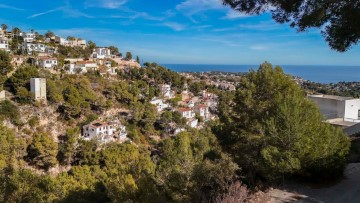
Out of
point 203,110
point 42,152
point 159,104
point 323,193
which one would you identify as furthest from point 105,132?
point 323,193

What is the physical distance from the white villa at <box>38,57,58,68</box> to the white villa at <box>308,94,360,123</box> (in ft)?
114

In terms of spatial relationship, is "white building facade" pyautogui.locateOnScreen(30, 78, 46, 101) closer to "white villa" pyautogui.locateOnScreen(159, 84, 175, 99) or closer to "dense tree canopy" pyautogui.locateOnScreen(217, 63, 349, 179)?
"white villa" pyautogui.locateOnScreen(159, 84, 175, 99)

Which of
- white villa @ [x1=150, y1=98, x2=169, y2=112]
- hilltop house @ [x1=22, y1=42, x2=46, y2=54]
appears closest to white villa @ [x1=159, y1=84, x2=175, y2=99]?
white villa @ [x1=150, y1=98, x2=169, y2=112]

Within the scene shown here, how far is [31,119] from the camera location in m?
27.2

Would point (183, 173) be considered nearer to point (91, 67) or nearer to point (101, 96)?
point (101, 96)

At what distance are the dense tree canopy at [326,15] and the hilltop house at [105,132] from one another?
25.0 m

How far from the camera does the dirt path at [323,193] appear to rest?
22.2ft

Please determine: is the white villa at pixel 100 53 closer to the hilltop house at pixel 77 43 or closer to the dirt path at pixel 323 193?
the hilltop house at pixel 77 43

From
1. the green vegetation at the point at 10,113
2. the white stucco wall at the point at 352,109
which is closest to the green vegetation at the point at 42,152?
the green vegetation at the point at 10,113

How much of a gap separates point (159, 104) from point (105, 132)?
44.5ft

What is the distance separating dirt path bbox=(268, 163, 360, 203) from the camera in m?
6.76

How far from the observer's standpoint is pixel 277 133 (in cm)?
746

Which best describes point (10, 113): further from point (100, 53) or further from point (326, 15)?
Result: point (100, 53)

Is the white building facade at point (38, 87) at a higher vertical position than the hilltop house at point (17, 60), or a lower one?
lower
